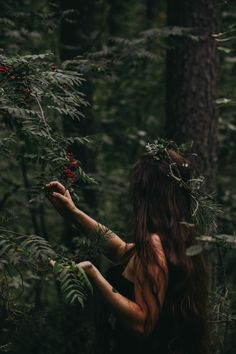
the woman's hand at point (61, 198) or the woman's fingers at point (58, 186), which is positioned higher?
the woman's fingers at point (58, 186)

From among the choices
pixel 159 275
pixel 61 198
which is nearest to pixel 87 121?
pixel 61 198

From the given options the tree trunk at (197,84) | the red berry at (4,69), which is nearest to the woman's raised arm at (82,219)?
the red berry at (4,69)

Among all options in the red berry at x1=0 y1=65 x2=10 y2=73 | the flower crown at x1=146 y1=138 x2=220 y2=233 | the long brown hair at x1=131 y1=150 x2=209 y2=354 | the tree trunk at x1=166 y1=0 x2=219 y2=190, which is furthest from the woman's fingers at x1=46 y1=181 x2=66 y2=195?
the tree trunk at x1=166 y1=0 x2=219 y2=190

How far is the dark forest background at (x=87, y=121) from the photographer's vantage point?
283cm

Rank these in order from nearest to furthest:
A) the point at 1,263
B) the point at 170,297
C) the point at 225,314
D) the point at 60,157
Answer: the point at 1,263 < the point at 60,157 < the point at 170,297 < the point at 225,314

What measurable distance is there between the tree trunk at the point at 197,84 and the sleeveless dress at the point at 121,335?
230cm

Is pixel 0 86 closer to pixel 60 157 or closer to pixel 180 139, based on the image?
pixel 60 157

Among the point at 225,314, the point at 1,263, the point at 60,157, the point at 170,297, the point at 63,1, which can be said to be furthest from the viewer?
the point at 63,1

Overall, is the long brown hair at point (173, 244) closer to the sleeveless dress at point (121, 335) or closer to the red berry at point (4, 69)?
the sleeveless dress at point (121, 335)

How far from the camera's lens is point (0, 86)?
9.20 feet

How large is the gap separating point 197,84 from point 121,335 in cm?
289

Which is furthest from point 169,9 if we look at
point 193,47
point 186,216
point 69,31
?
point 186,216

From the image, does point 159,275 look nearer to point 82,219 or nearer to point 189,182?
point 189,182

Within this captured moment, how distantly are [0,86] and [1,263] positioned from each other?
3.27 ft
